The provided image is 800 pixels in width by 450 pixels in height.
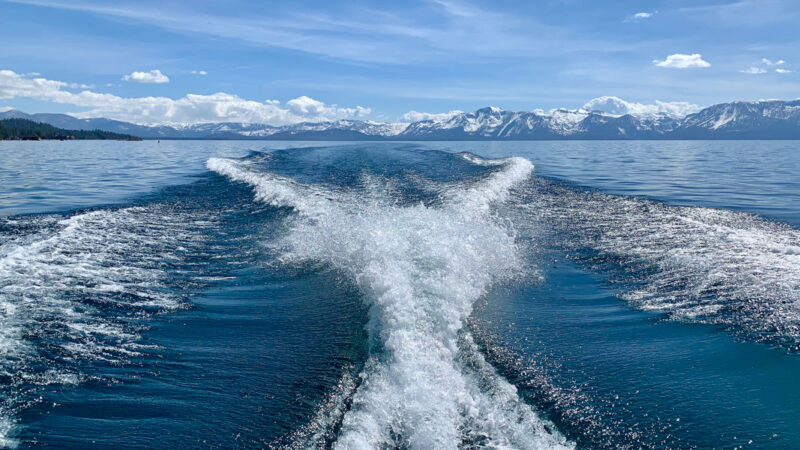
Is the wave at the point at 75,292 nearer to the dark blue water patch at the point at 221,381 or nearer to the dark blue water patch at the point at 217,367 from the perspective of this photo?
the dark blue water patch at the point at 217,367

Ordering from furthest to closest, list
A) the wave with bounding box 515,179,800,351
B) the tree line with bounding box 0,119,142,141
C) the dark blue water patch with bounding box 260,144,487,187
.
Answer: the tree line with bounding box 0,119,142,141 → the dark blue water patch with bounding box 260,144,487,187 → the wave with bounding box 515,179,800,351

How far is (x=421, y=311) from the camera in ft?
30.4

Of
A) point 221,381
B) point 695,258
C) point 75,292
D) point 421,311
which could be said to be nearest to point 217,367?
point 221,381

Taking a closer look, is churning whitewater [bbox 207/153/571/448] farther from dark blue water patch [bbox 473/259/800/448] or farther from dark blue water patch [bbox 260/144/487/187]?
dark blue water patch [bbox 260/144/487/187]

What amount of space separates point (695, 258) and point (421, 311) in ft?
27.0

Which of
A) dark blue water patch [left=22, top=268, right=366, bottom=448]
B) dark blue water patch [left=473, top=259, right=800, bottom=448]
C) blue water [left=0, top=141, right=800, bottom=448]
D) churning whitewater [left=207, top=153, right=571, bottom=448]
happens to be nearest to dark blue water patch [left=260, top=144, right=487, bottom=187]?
churning whitewater [left=207, top=153, right=571, bottom=448]

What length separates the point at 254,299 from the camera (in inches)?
426

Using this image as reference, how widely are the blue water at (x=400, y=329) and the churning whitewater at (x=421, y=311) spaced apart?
0.04 metres

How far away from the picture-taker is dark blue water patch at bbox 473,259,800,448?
6168mm

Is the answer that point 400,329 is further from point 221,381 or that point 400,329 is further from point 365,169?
point 365,169

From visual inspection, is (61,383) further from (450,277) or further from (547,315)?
(547,315)

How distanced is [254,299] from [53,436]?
512 centimetres

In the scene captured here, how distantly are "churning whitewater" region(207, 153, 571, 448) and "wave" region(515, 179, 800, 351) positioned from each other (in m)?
2.64

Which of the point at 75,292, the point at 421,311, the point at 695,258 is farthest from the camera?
the point at 695,258
